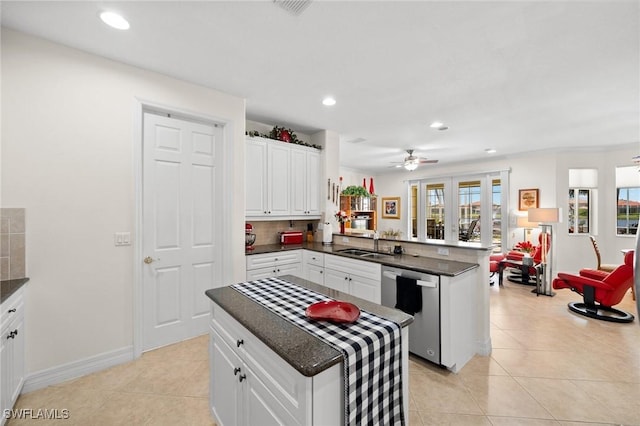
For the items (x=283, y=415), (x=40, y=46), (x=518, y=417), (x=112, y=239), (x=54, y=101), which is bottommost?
(x=518, y=417)

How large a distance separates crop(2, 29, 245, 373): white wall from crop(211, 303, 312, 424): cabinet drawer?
1.56m

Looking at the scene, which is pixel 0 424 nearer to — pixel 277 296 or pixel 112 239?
pixel 112 239

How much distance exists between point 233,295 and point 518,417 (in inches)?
83.8

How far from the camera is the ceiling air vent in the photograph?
1687 mm

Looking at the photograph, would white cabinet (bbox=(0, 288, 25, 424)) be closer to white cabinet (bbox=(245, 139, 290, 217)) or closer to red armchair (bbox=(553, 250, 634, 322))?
white cabinet (bbox=(245, 139, 290, 217))

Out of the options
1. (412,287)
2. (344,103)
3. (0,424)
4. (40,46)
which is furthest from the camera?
(344,103)

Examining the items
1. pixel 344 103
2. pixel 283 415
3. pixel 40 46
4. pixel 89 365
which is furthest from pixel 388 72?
pixel 89 365

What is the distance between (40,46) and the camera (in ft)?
6.86

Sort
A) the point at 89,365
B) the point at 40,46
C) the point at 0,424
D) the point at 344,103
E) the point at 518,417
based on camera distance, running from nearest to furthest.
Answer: the point at 0,424 → the point at 518,417 → the point at 40,46 → the point at 89,365 → the point at 344,103

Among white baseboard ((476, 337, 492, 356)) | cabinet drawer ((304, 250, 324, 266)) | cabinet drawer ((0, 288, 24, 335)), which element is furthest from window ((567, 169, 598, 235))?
cabinet drawer ((0, 288, 24, 335))

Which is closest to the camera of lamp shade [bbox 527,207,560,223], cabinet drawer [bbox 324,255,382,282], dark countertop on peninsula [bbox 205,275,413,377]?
dark countertop on peninsula [bbox 205,275,413,377]

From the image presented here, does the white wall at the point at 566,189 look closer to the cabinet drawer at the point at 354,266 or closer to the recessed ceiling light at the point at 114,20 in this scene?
the cabinet drawer at the point at 354,266

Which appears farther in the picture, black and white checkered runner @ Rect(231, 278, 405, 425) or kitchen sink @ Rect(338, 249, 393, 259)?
kitchen sink @ Rect(338, 249, 393, 259)

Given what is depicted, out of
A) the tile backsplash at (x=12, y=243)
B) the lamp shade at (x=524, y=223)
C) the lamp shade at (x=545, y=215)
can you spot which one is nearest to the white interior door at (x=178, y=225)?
the tile backsplash at (x=12, y=243)
